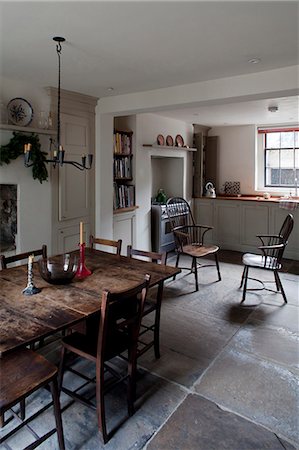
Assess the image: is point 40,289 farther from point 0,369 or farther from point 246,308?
point 246,308

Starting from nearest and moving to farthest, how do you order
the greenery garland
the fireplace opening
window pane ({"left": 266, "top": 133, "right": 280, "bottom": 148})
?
the greenery garland, the fireplace opening, window pane ({"left": 266, "top": 133, "right": 280, "bottom": 148})

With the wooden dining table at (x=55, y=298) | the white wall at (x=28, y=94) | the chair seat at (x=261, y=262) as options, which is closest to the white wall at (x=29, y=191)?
the white wall at (x=28, y=94)

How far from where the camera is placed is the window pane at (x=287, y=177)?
6.49 metres

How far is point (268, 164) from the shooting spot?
6.70m

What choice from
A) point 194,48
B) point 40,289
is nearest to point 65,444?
point 40,289

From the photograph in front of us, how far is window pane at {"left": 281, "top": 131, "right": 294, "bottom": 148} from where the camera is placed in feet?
21.1

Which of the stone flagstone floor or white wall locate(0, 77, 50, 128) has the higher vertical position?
white wall locate(0, 77, 50, 128)

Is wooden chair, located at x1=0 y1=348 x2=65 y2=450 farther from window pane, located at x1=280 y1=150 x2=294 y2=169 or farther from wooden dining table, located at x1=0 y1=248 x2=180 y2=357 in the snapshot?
window pane, located at x1=280 y1=150 x2=294 y2=169

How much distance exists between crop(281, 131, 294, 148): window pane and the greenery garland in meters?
4.78

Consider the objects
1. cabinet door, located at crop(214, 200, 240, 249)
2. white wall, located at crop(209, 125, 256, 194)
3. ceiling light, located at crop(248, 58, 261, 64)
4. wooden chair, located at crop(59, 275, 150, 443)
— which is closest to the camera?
wooden chair, located at crop(59, 275, 150, 443)

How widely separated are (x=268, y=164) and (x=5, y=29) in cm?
558

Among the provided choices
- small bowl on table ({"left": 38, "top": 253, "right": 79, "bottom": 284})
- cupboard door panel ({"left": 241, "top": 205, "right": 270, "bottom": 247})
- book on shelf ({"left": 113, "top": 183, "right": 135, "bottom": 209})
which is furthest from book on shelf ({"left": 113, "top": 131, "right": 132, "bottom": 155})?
small bowl on table ({"left": 38, "top": 253, "right": 79, "bottom": 284})

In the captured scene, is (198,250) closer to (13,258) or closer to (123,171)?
(123,171)

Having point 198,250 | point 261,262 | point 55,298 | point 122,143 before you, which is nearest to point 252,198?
point 198,250
